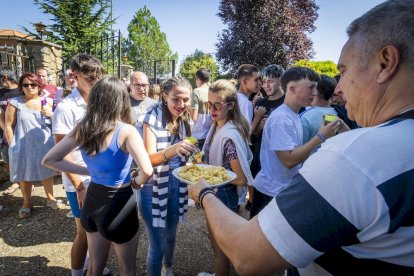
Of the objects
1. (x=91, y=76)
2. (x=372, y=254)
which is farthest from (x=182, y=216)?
(x=372, y=254)

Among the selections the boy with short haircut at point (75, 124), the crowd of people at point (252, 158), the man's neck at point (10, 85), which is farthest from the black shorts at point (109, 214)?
the man's neck at point (10, 85)

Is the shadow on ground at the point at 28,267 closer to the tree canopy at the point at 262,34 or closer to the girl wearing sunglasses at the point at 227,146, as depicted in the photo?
the girl wearing sunglasses at the point at 227,146

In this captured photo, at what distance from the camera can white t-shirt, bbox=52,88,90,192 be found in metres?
2.73

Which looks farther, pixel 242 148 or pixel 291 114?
pixel 291 114

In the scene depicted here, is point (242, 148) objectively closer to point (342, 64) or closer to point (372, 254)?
point (342, 64)

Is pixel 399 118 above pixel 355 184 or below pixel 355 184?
above

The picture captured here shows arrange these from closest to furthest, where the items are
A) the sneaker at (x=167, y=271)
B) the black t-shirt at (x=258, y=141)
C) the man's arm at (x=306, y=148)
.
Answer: the man's arm at (x=306, y=148) < the sneaker at (x=167, y=271) < the black t-shirt at (x=258, y=141)

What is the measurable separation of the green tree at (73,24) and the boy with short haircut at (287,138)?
60.8 feet

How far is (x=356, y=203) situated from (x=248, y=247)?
1.17 feet

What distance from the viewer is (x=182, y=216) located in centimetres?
276

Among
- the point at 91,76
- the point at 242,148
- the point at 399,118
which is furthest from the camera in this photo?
the point at 91,76

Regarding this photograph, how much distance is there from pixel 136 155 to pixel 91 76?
55.6 inches

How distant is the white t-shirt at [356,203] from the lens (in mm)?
675

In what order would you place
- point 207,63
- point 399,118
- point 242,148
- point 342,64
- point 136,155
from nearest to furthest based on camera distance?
point 399,118 → point 342,64 → point 136,155 → point 242,148 → point 207,63
